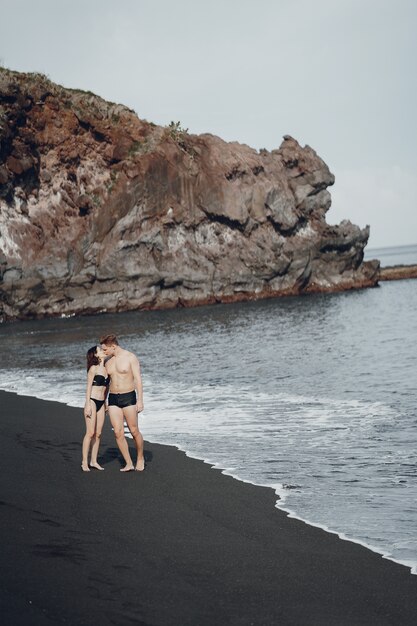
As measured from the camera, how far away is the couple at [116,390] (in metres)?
10.9

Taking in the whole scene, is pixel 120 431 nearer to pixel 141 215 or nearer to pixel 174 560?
pixel 174 560

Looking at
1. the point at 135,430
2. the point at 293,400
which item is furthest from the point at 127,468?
the point at 293,400

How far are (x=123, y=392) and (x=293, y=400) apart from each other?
824 cm

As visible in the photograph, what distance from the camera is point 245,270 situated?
73.8 meters

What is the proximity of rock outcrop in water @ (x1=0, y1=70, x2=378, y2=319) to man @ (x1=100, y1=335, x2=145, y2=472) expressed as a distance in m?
54.4

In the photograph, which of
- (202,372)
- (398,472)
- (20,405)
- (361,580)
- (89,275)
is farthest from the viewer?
(89,275)

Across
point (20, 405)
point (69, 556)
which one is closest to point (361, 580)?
point (69, 556)

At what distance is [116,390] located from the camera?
11008mm

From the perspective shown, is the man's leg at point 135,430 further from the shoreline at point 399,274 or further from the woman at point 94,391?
the shoreline at point 399,274

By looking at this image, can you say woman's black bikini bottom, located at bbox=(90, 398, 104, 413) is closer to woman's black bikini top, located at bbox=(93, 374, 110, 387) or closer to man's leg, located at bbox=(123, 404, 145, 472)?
woman's black bikini top, located at bbox=(93, 374, 110, 387)

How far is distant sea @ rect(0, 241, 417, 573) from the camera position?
9547 millimetres

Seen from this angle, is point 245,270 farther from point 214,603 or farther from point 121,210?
point 214,603

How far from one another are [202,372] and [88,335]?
19.5 m

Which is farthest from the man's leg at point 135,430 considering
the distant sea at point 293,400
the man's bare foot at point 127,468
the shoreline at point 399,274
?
the shoreline at point 399,274
